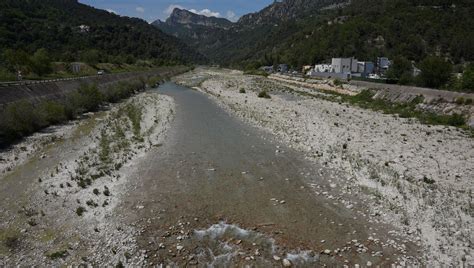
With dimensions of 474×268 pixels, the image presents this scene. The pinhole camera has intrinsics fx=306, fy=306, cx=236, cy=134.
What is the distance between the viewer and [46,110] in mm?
32594

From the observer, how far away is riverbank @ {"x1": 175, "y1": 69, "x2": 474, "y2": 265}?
1134cm

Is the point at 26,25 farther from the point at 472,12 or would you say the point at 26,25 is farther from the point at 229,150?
the point at 472,12

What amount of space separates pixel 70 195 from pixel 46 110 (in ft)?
70.7

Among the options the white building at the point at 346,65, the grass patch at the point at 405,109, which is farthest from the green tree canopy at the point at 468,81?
the white building at the point at 346,65

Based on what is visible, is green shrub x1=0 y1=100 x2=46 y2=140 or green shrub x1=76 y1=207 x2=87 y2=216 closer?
green shrub x1=76 y1=207 x2=87 y2=216

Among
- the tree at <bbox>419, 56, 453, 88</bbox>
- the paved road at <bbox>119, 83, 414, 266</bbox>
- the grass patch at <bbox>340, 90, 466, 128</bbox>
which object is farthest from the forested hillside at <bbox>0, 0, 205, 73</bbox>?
the tree at <bbox>419, 56, 453, 88</bbox>

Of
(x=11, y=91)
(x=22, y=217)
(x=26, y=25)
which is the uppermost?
(x=26, y=25)

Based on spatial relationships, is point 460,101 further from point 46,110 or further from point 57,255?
point 46,110

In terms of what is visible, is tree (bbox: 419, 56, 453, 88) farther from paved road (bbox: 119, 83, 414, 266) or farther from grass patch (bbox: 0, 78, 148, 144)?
grass patch (bbox: 0, 78, 148, 144)

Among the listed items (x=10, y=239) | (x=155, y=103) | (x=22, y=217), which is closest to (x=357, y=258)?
(x=10, y=239)

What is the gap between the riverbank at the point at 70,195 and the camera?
10828 mm

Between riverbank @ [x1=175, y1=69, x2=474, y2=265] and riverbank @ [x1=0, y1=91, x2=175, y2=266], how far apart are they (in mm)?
9958

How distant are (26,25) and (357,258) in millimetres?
133683

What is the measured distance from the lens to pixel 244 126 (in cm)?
3119
